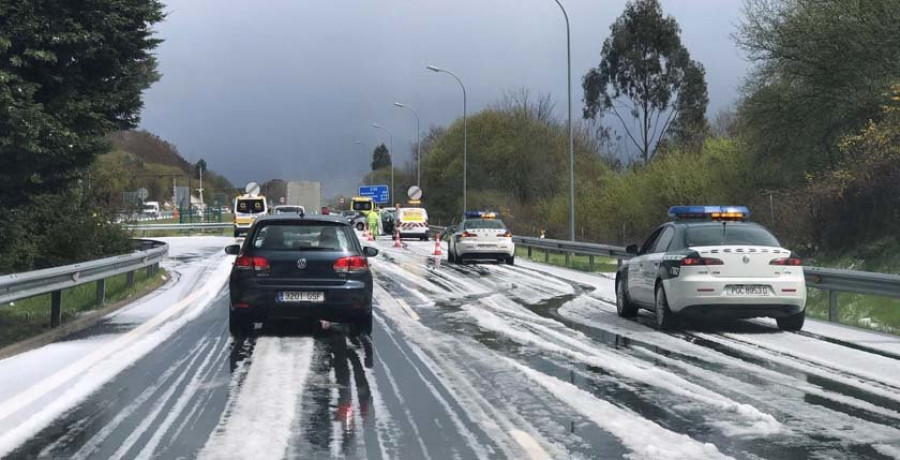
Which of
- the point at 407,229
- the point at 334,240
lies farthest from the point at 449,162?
the point at 334,240

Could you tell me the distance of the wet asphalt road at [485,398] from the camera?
6098 millimetres

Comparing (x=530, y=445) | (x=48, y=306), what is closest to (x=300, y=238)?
(x=48, y=306)

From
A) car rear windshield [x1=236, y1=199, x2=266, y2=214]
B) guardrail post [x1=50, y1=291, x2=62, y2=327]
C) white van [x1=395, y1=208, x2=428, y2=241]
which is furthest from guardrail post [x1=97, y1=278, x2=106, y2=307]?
car rear windshield [x1=236, y1=199, x2=266, y2=214]

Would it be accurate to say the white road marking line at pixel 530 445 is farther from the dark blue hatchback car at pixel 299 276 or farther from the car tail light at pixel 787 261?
the car tail light at pixel 787 261

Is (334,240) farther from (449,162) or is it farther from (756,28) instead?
(449,162)

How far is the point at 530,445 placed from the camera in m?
6.08

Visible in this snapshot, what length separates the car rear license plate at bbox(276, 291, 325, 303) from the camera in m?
11.5

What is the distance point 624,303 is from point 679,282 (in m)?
2.26

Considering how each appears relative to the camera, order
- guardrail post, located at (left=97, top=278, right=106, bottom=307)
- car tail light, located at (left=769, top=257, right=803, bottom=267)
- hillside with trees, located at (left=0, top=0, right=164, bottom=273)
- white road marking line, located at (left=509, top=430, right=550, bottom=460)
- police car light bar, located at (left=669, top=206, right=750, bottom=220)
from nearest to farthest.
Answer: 1. white road marking line, located at (left=509, top=430, right=550, bottom=460)
2. car tail light, located at (left=769, top=257, right=803, bottom=267)
3. police car light bar, located at (left=669, top=206, right=750, bottom=220)
4. guardrail post, located at (left=97, top=278, right=106, bottom=307)
5. hillside with trees, located at (left=0, top=0, right=164, bottom=273)

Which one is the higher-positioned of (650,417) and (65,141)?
(65,141)

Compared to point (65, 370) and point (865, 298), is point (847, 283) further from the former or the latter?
point (65, 370)

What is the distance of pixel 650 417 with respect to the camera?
22.7 feet

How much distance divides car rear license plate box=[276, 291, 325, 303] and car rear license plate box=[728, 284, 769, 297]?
535 cm

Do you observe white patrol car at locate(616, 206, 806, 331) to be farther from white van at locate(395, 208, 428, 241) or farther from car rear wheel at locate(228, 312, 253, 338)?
white van at locate(395, 208, 428, 241)
